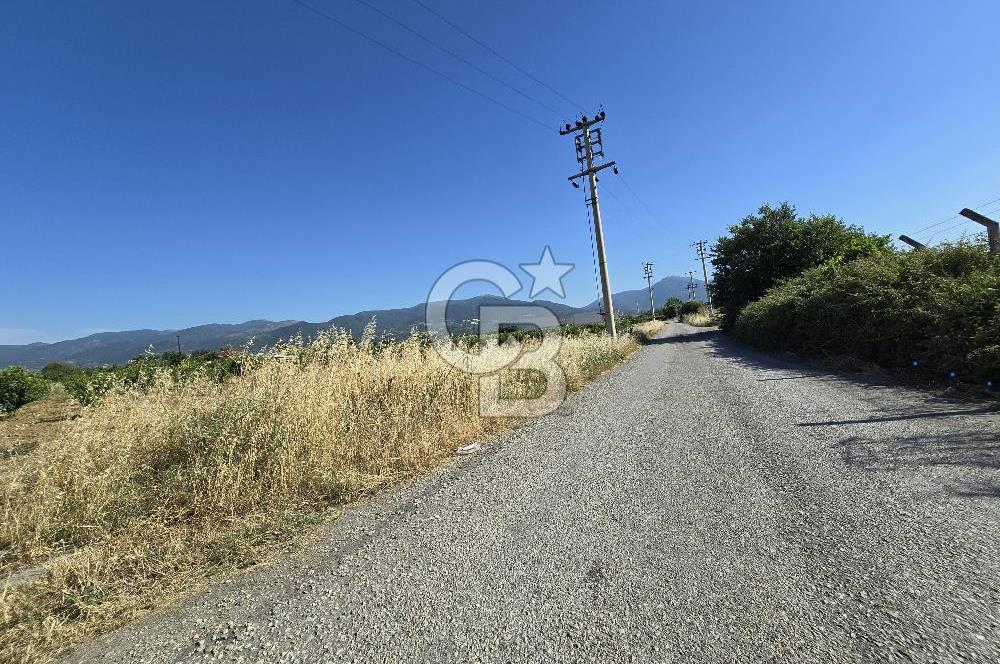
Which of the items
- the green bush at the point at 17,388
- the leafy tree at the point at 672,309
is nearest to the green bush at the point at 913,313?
the green bush at the point at 17,388

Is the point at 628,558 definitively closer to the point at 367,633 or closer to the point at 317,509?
the point at 367,633

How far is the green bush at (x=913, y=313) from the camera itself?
19.0 ft

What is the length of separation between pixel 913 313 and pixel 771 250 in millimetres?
17787

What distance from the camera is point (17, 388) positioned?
1136 cm

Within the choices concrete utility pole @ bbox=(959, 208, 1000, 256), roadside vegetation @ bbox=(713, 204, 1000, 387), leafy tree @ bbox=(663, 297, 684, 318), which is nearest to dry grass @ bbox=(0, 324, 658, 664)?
roadside vegetation @ bbox=(713, 204, 1000, 387)

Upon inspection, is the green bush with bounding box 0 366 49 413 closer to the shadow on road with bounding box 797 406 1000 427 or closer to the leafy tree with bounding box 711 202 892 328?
the shadow on road with bounding box 797 406 1000 427

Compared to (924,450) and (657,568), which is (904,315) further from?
(657,568)

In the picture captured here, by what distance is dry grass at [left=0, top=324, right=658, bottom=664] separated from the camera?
2.25 meters

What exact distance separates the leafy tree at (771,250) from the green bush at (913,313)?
11.5 meters

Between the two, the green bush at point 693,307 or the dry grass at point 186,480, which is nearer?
the dry grass at point 186,480

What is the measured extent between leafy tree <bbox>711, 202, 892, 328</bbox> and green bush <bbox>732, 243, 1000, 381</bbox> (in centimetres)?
1147

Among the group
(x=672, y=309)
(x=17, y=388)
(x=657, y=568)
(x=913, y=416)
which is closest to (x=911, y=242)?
(x=913, y=416)

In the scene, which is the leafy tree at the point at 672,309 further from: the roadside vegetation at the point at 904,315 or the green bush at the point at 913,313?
the green bush at the point at 913,313

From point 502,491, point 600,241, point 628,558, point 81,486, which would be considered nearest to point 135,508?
point 81,486
